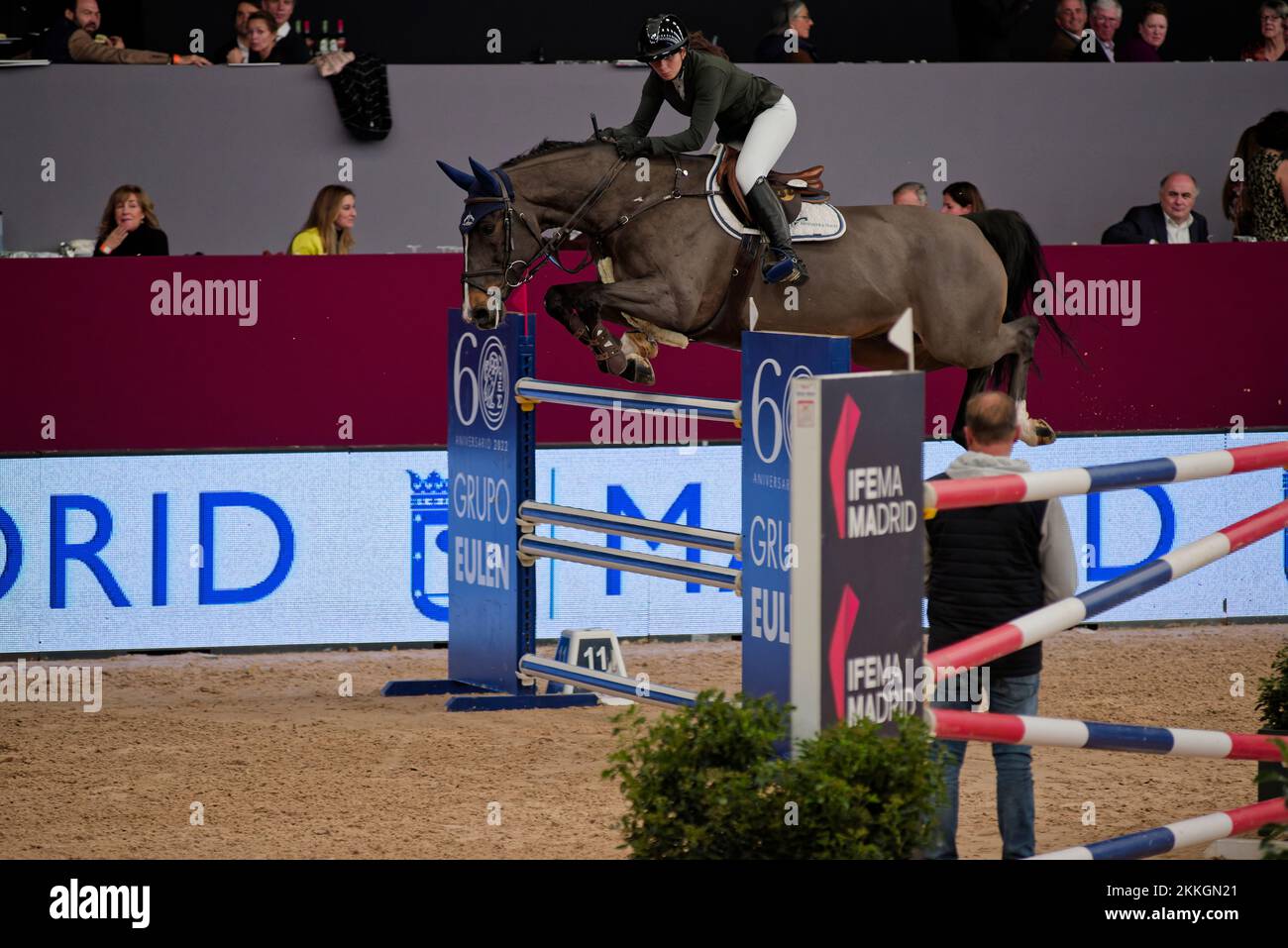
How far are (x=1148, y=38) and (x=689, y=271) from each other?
626 cm

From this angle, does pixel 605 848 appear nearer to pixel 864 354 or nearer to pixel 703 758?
pixel 703 758

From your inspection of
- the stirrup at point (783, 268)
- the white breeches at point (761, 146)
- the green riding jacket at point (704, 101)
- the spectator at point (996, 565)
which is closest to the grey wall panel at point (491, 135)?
the green riding jacket at point (704, 101)

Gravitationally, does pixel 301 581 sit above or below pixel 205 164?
below

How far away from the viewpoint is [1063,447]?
9148 mm

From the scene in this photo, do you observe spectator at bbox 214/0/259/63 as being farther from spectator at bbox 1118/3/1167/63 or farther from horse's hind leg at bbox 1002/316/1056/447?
spectator at bbox 1118/3/1167/63

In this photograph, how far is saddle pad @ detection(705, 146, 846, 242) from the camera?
22.8 feet

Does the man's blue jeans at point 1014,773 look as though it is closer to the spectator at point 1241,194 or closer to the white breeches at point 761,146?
the white breeches at point 761,146

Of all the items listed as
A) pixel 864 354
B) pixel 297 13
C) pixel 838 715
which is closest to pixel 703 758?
pixel 838 715

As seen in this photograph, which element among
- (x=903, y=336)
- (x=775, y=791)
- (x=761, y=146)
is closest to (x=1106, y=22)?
(x=761, y=146)

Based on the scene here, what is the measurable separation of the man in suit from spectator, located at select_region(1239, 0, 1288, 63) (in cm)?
203

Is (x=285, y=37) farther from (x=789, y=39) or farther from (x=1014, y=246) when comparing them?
(x=1014, y=246)

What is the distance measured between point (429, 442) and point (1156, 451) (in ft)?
12.5

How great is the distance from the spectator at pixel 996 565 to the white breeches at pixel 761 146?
246 centimetres

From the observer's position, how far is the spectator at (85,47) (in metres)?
10.1
